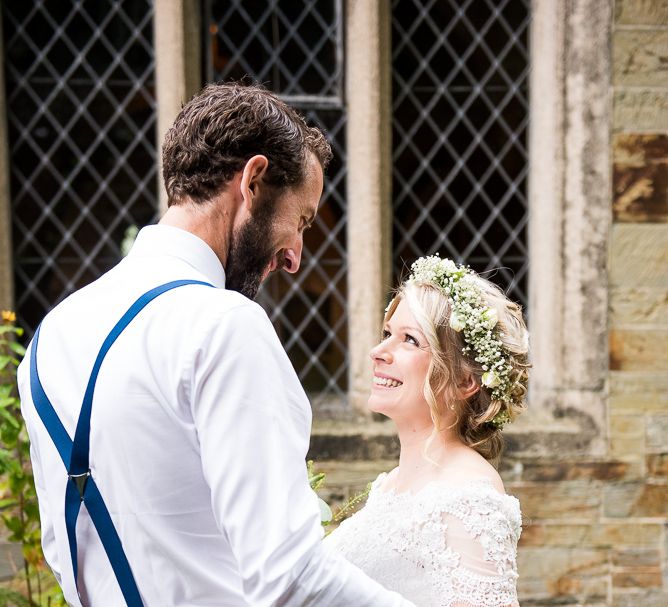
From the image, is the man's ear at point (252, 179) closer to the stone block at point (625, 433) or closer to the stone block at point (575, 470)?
the stone block at point (575, 470)

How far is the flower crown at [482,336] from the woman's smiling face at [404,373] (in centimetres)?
11

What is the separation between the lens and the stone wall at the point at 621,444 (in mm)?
3936

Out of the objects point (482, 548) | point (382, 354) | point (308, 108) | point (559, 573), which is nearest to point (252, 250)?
point (382, 354)

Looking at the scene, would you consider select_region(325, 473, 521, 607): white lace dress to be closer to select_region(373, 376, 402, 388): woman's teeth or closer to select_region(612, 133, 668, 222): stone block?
select_region(373, 376, 402, 388): woman's teeth

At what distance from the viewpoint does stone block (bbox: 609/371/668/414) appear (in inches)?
157

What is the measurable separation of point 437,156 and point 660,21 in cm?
119

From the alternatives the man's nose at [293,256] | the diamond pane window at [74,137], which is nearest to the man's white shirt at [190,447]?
the man's nose at [293,256]

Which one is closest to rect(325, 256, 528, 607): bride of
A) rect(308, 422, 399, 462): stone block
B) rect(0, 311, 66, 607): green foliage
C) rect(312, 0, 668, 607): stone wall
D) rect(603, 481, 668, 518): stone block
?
rect(0, 311, 66, 607): green foliage

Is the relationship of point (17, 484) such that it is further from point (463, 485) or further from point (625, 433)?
point (625, 433)

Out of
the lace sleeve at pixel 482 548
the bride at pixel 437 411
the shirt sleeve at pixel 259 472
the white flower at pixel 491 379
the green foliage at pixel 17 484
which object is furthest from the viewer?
the green foliage at pixel 17 484

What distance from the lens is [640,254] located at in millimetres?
3969

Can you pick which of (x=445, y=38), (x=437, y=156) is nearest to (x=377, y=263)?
(x=437, y=156)

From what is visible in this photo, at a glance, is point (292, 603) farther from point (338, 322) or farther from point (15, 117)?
point (15, 117)

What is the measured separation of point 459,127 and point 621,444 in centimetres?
173
